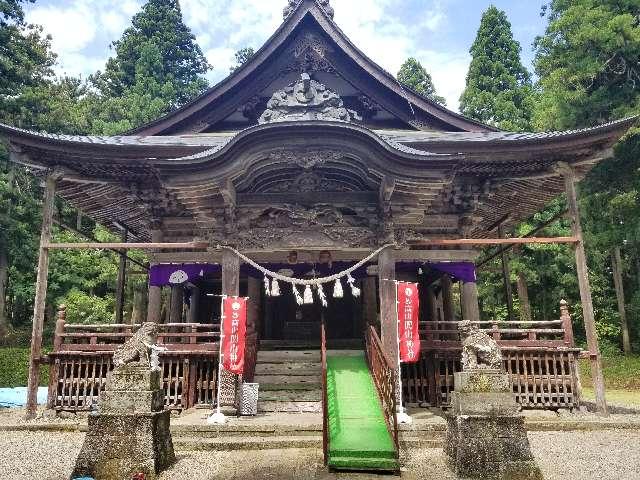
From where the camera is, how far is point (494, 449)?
549 centimetres

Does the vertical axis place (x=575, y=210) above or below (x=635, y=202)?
below

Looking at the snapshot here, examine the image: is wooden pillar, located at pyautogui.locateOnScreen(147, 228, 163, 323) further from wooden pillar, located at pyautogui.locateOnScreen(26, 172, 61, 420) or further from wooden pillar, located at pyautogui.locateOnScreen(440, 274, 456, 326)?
wooden pillar, located at pyautogui.locateOnScreen(440, 274, 456, 326)

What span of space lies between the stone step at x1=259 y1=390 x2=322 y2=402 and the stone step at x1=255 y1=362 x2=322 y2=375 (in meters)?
0.73

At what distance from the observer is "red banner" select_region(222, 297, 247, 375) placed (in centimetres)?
877

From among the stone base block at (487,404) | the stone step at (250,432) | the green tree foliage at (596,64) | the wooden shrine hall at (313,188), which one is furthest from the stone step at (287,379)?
the green tree foliage at (596,64)

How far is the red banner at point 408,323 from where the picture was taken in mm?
9055

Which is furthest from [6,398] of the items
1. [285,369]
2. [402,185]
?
[402,185]

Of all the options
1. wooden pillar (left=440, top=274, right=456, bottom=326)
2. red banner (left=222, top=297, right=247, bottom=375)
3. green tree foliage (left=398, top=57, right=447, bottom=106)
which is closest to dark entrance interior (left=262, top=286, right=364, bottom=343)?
wooden pillar (left=440, top=274, right=456, bottom=326)

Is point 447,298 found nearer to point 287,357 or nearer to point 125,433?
point 287,357

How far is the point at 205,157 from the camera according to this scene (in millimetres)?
8492

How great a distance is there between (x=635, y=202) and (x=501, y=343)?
11462 mm

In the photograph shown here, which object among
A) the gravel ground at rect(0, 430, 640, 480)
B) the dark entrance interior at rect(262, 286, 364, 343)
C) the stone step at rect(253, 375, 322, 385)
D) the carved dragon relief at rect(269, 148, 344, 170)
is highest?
the carved dragon relief at rect(269, 148, 344, 170)

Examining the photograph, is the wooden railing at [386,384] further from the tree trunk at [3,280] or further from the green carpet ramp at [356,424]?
the tree trunk at [3,280]

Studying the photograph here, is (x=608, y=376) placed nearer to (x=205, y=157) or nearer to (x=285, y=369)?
(x=285, y=369)
